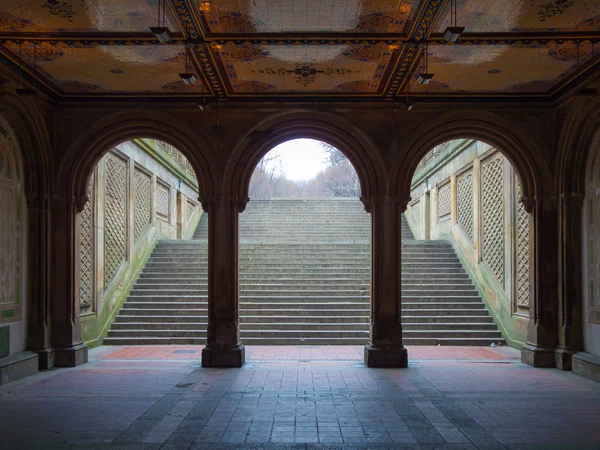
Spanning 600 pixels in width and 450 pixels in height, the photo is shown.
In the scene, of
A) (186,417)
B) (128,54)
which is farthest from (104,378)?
(128,54)

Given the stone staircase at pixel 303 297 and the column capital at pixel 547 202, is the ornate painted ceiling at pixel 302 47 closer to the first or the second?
the column capital at pixel 547 202

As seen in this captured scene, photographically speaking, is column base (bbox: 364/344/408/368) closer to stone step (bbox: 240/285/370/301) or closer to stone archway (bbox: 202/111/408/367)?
stone archway (bbox: 202/111/408/367)

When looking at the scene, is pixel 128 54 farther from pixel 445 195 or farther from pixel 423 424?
pixel 445 195

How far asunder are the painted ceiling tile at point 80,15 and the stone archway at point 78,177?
3.02 m

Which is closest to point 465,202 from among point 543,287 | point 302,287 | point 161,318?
point 302,287

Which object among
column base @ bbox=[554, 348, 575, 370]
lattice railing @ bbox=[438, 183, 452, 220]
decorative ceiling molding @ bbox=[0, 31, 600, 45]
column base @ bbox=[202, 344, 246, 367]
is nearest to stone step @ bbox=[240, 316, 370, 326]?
column base @ bbox=[202, 344, 246, 367]

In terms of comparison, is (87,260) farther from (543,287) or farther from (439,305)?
(543,287)

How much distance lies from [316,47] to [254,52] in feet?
2.71

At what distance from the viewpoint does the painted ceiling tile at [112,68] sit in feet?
25.5

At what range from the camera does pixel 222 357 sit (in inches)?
384

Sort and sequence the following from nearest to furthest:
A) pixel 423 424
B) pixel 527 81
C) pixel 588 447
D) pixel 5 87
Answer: pixel 588 447
pixel 423 424
pixel 5 87
pixel 527 81

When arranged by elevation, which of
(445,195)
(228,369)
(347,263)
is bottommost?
(228,369)

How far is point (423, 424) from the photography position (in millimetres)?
6207

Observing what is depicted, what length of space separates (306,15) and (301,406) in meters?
4.41
